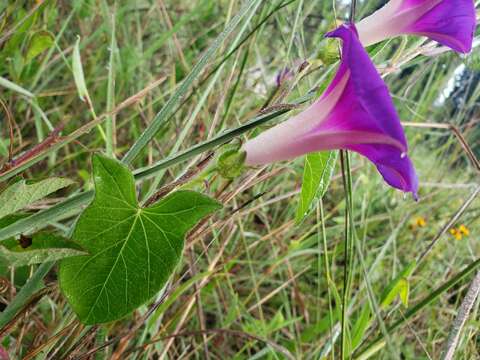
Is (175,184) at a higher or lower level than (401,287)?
higher

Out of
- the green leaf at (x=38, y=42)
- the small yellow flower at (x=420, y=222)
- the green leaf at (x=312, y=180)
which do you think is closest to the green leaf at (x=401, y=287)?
the green leaf at (x=312, y=180)

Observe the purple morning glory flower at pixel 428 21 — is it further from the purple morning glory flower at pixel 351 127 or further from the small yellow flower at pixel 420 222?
the small yellow flower at pixel 420 222

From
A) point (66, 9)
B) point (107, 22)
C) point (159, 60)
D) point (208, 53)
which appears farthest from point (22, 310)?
point (159, 60)

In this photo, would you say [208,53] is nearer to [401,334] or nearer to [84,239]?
[84,239]

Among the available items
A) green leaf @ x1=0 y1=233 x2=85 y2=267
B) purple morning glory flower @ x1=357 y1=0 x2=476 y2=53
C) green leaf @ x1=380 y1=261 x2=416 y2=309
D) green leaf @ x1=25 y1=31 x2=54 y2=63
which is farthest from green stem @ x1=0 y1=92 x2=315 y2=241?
green leaf @ x1=25 y1=31 x2=54 y2=63

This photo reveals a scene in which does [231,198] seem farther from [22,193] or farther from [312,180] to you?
[22,193]

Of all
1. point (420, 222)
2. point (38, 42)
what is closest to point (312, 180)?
point (38, 42)
